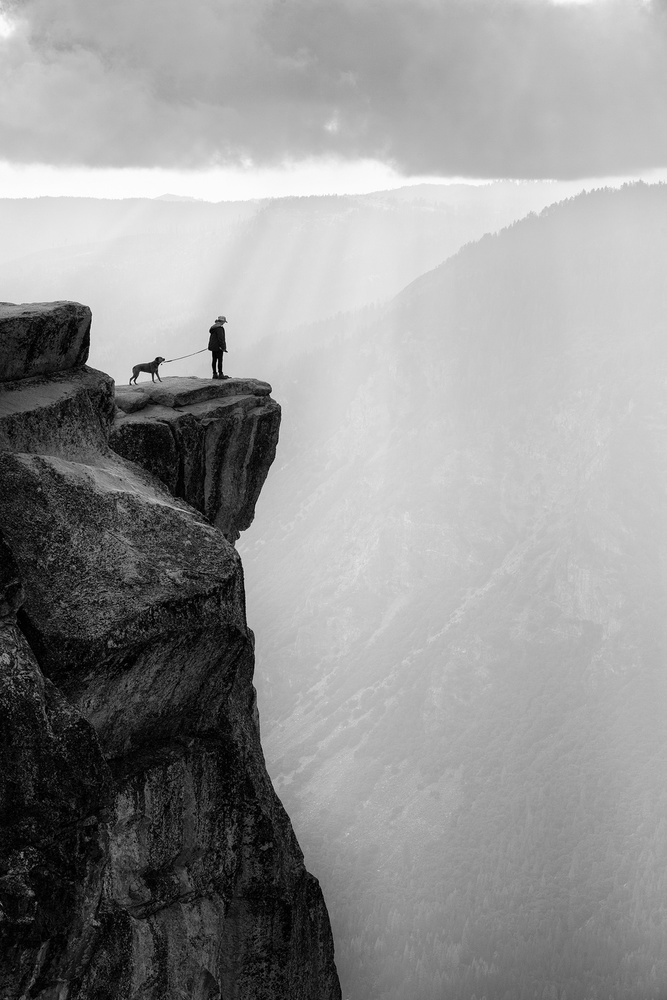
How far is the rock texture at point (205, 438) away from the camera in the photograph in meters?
32.3

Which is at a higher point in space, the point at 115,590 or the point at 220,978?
the point at 115,590

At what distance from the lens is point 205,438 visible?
34.2m

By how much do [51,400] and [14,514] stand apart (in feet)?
18.1

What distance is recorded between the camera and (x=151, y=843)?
80.6 ft

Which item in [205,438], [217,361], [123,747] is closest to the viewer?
[123,747]

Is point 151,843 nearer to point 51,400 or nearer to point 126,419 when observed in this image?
point 51,400

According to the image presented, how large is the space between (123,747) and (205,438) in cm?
1321

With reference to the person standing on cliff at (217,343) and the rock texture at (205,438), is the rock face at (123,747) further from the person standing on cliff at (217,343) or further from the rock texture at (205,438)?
the person standing on cliff at (217,343)

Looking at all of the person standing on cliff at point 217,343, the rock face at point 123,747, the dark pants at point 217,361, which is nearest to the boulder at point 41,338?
the rock face at point 123,747

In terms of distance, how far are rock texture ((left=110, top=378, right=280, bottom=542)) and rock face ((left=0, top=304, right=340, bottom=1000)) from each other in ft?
3.73

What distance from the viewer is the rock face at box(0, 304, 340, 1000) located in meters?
19.0

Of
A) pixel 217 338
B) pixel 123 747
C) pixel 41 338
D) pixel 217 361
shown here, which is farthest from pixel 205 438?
pixel 123 747

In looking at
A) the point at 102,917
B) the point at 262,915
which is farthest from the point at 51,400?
the point at 262,915

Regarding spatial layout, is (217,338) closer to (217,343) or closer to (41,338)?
(217,343)
